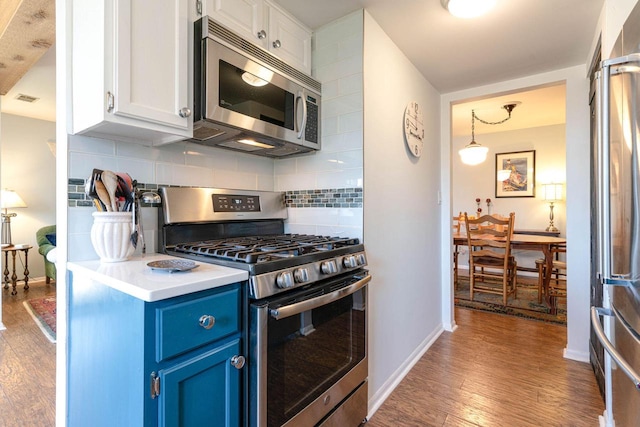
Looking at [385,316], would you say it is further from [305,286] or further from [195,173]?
[195,173]

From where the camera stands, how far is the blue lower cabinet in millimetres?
857

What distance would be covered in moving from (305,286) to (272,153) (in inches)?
37.3

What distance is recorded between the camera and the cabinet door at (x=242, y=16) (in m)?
1.39

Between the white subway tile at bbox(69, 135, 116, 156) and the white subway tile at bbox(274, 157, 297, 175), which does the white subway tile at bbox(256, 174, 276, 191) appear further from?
the white subway tile at bbox(69, 135, 116, 156)

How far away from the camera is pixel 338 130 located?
1.80 meters

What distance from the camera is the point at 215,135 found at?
1.50 meters

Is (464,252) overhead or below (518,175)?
below

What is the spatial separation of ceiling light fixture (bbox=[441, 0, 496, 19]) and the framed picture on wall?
4.21m

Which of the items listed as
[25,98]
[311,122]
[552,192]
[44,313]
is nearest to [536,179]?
[552,192]

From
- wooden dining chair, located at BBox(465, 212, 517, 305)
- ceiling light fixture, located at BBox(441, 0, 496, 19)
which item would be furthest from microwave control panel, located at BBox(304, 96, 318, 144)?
wooden dining chair, located at BBox(465, 212, 517, 305)

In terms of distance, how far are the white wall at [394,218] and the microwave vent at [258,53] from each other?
0.32 metres

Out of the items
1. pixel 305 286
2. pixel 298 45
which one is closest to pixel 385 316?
pixel 305 286

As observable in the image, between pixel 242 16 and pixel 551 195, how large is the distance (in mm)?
5125

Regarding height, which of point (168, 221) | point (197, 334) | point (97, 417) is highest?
point (168, 221)
